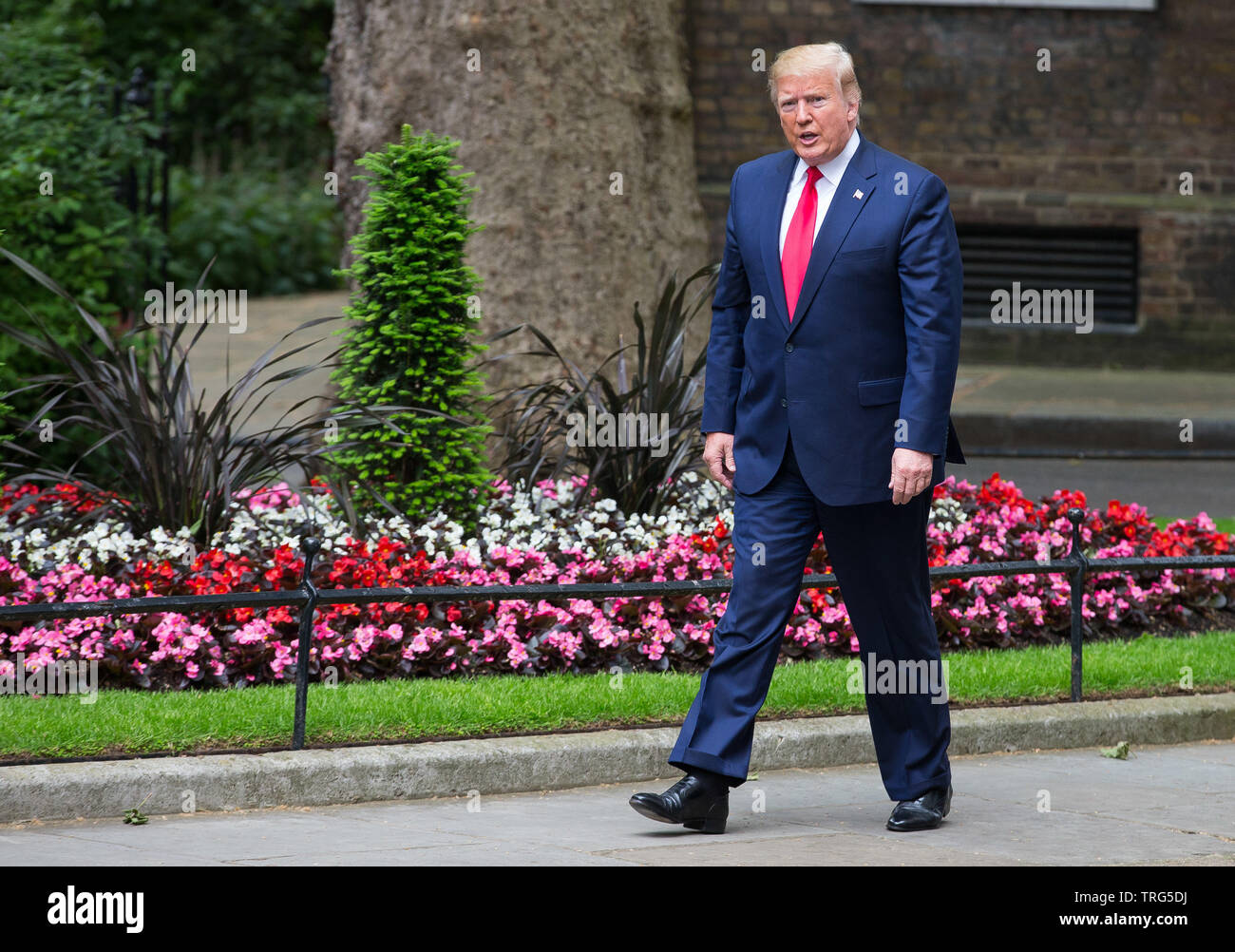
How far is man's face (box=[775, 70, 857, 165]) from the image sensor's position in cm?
475

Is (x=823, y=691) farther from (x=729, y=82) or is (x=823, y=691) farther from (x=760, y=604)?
(x=729, y=82)

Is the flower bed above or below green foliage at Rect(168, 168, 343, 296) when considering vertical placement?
below

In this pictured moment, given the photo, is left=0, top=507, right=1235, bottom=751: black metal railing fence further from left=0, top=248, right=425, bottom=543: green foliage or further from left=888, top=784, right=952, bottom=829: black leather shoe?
left=0, top=248, right=425, bottom=543: green foliage

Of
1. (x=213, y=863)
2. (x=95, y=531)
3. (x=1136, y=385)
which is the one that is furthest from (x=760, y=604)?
(x=1136, y=385)

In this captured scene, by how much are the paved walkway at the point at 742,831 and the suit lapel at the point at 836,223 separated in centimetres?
139

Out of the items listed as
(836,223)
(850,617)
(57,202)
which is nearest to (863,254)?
(836,223)

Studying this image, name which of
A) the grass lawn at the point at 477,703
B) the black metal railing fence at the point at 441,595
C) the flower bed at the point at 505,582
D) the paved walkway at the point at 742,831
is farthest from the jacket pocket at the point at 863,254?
the flower bed at the point at 505,582

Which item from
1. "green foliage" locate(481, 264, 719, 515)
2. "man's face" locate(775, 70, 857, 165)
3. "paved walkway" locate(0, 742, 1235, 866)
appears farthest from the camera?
"green foliage" locate(481, 264, 719, 515)

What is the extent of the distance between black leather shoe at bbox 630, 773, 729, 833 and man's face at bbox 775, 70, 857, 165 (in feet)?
5.54

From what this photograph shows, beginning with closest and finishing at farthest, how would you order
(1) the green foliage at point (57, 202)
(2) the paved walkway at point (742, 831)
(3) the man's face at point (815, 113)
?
(2) the paved walkway at point (742, 831) → (3) the man's face at point (815, 113) → (1) the green foliage at point (57, 202)

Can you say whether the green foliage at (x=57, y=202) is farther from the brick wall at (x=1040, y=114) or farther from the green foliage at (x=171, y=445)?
the brick wall at (x=1040, y=114)

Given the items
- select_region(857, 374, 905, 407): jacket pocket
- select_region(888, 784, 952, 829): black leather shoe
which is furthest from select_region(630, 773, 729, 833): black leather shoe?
select_region(857, 374, 905, 407): jacket pocket

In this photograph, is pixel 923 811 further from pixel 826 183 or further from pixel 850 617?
pixel 826 183

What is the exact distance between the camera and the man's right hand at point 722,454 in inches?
199
